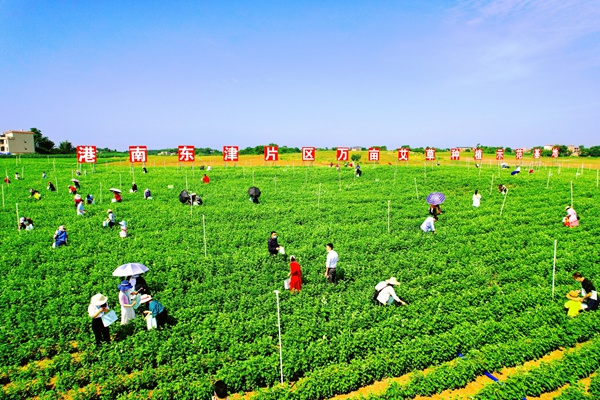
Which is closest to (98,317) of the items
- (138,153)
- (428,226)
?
(428,226)

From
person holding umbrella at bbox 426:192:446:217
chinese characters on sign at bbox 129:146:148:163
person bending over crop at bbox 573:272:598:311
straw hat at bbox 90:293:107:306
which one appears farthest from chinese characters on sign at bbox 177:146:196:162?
person bending over crop at bbox 573:272:598:311

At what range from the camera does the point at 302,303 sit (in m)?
12.5

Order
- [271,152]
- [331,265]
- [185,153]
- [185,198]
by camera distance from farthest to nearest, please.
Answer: [271,152]
[185,153]
[185,198]
[331,265]

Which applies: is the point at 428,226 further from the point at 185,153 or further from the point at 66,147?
the point at 66,147

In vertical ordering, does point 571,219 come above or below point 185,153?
below

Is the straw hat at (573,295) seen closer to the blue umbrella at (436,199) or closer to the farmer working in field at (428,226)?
the farmer working in field at (428,226)

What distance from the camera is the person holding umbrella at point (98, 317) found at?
→ 409 inches

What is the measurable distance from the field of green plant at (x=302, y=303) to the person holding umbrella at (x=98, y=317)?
36cm

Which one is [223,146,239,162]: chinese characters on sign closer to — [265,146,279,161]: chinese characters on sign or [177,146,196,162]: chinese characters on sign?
[265,146,279,161]: chinese characters on sign

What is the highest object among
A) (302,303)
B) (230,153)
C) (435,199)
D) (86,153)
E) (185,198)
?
(230,153)

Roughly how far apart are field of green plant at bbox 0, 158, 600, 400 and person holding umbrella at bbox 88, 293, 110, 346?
0.36 metres

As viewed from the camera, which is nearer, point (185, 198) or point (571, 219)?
point (571, 219)

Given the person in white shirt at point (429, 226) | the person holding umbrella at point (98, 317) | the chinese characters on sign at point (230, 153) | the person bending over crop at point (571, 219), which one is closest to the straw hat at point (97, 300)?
the person holding umbrella at point (98, 317)

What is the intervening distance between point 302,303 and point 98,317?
20.0 feet
